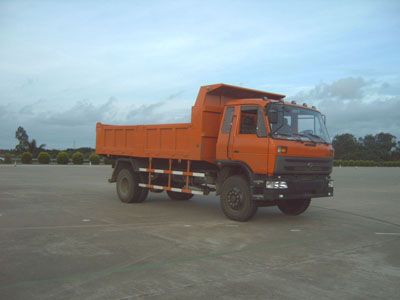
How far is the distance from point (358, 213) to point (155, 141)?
5.94 meters

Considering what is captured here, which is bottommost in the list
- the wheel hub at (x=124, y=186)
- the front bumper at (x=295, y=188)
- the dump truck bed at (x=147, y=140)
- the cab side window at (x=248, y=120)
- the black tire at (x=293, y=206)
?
the black tire at (x=293, y=206)

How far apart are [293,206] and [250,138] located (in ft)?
9.39

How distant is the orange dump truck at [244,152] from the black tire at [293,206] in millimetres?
26

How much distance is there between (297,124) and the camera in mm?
11086

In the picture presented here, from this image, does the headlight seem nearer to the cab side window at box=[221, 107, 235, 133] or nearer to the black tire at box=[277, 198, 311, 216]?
the cab side window at box=[221, 107, 235, 133]

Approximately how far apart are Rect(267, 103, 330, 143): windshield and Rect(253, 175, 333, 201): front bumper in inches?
35.3

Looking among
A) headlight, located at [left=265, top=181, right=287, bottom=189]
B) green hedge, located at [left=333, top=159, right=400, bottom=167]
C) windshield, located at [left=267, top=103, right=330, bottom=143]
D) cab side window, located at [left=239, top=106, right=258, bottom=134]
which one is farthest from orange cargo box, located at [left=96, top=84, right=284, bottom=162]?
green hedge, located at [left=333, top=159, right=400, bottom=167]

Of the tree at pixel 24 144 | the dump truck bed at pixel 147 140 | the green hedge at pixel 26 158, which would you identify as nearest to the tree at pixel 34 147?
the tree at pixel 24 144

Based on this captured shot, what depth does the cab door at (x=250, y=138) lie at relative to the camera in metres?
10.4

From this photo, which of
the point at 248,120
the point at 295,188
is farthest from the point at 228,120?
the point at 295,188

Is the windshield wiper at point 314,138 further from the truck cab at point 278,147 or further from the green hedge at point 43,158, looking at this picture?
the green hedge at point 43,158

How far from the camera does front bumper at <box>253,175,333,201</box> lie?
10227 millimetres

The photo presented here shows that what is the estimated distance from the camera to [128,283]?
5805 millimetres

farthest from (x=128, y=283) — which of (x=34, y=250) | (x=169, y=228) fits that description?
(x=169, y=228)
